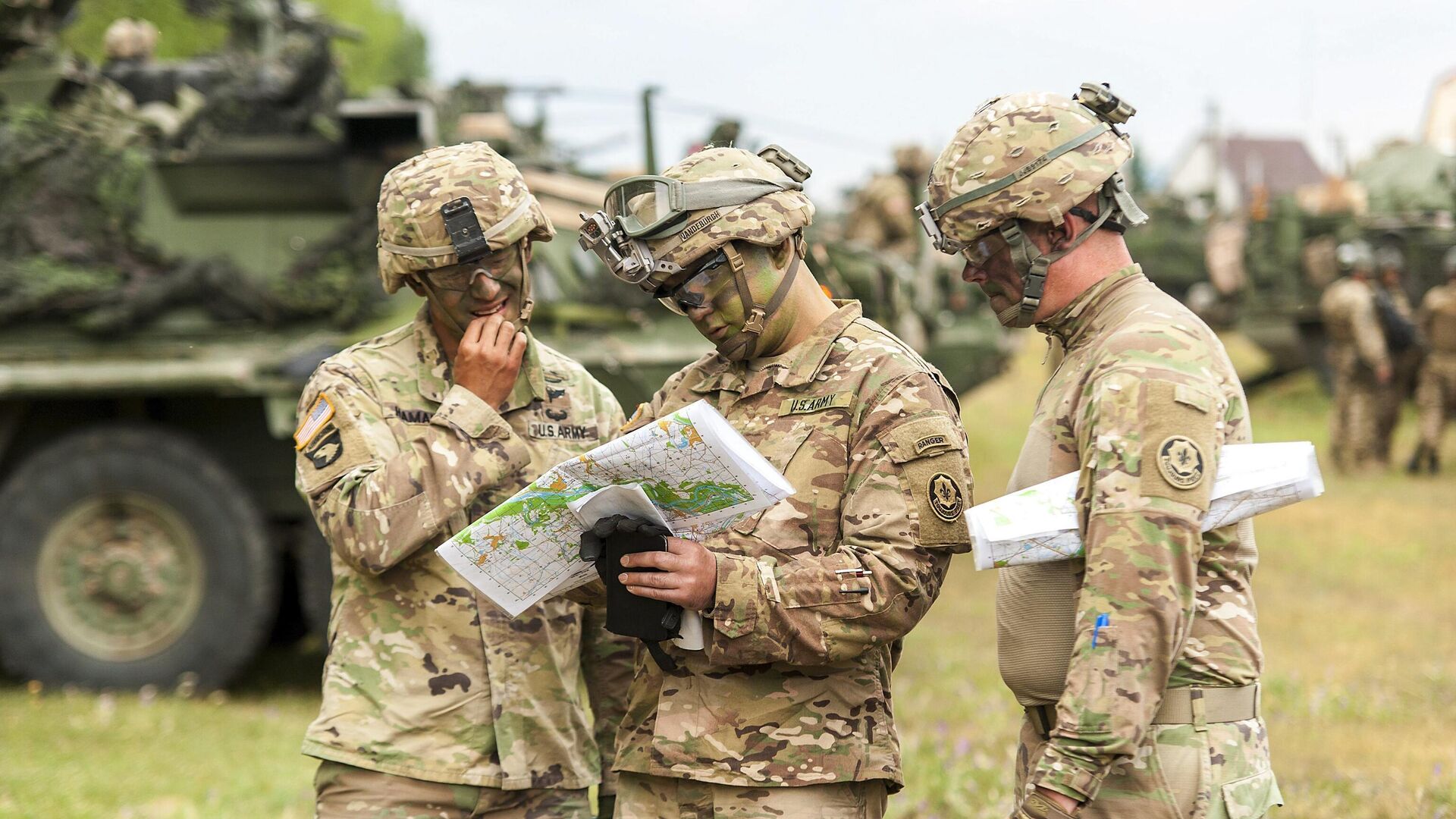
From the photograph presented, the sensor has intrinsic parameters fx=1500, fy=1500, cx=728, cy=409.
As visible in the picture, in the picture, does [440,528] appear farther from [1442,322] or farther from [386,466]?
[1442,322]

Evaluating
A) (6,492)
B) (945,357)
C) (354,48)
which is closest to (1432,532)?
(945,357)

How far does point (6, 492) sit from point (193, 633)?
1.14 m

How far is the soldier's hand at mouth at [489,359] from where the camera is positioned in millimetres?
3090

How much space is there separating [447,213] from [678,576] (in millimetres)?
975

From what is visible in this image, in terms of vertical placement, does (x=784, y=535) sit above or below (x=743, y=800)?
above

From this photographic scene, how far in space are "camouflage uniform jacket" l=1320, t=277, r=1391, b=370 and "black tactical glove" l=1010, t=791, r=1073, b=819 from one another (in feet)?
47.9

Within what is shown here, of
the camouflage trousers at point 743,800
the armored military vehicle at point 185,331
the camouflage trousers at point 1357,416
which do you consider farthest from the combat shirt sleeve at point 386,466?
the camouflage trousers at point 1357,416

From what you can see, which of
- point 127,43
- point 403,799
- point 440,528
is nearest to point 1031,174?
point 440,528

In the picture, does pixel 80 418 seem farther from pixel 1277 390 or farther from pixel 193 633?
pixel 1277 390

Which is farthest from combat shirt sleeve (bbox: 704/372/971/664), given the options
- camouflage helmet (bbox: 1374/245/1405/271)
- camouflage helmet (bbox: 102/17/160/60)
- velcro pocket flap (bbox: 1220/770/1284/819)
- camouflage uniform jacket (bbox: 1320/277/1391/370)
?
camouflage helmet (bbox: 1374/245/1405/271)

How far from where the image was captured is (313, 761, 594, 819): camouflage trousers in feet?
9.85

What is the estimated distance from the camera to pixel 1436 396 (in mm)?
15500

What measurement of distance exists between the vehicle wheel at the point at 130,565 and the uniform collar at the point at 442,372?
14.0 ft

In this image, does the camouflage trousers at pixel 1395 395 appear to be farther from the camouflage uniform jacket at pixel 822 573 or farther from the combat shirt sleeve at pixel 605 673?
the camouflage uniform jacket at pixel 822 573
